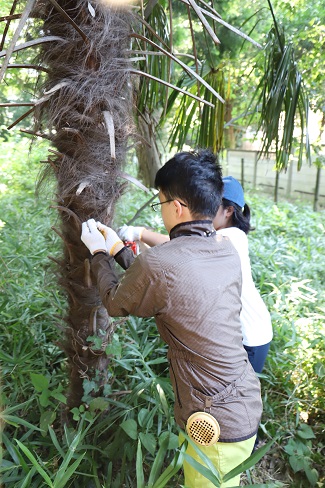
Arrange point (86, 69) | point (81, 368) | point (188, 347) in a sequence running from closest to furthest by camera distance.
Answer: point (188, 347), point (86, 69), point (81, 368)

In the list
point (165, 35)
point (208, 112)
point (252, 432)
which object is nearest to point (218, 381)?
point (252, 432)

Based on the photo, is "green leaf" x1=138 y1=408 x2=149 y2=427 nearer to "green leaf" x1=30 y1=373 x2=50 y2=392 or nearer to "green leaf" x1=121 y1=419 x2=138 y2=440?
"green leaf" x1=121 y1=419 x2=138 y2=440

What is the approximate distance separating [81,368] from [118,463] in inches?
22.1

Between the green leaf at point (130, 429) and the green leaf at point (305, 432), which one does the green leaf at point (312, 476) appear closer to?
the green leaf at point (305, 432)

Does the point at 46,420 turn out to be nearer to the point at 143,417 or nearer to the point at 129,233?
the point at 143,417

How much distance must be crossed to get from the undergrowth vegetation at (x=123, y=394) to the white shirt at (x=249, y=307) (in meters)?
0.54

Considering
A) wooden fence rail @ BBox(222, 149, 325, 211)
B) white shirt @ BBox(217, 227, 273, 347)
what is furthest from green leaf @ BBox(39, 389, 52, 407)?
wooden fence rail @ BBox(222, 149, 325, 211)

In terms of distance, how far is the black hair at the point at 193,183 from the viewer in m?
1.56

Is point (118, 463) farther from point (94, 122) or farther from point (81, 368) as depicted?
point (94, 122)

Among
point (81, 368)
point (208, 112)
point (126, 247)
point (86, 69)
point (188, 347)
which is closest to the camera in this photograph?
point (188, 347)

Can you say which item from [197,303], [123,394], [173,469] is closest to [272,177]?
[123,394]

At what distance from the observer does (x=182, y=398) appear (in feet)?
5.19

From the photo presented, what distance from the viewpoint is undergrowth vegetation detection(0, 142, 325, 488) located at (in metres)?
2.01

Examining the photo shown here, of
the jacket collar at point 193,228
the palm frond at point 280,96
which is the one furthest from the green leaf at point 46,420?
the palm frond at point 280,96
